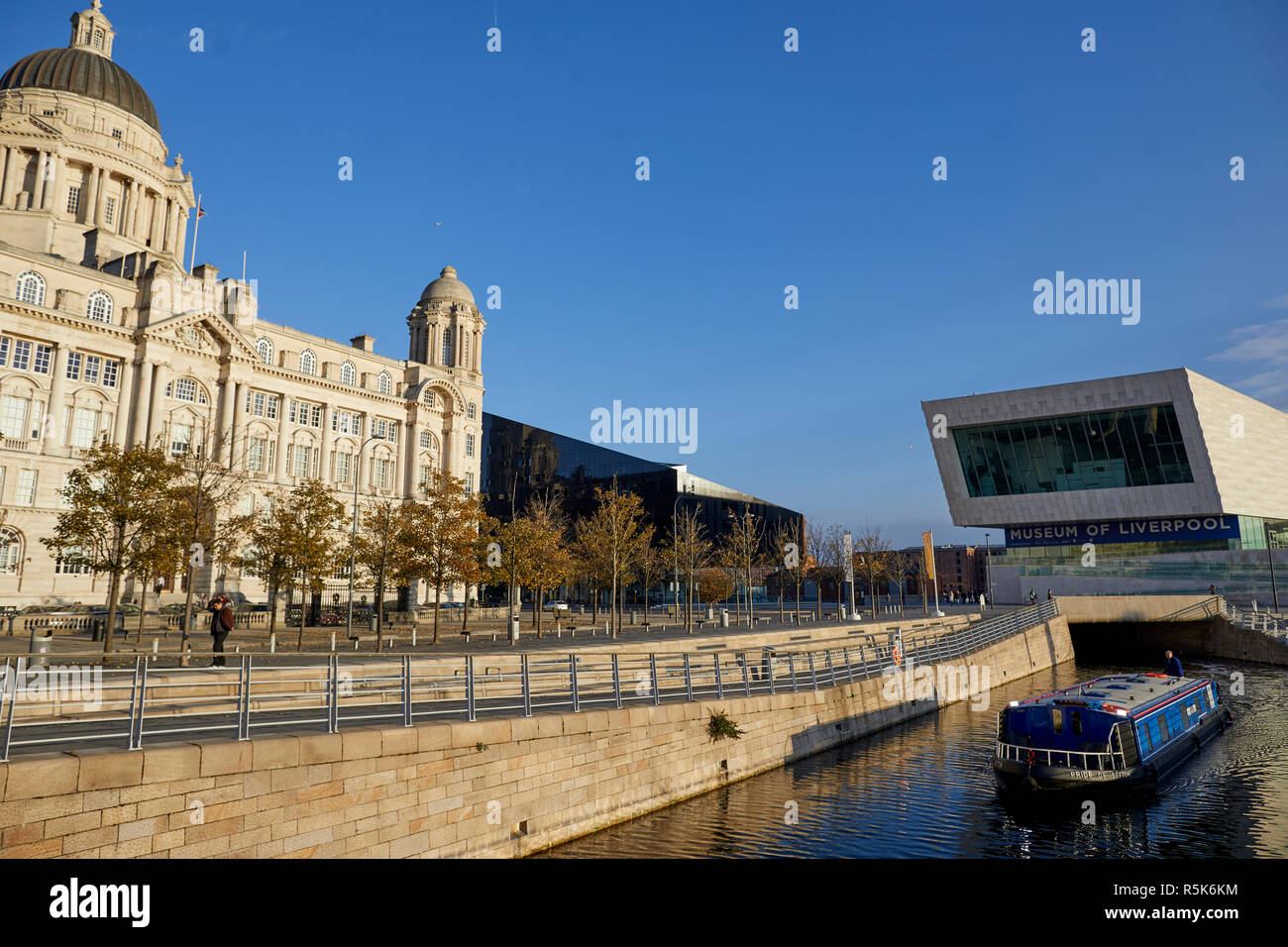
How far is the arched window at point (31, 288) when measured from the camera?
4956cm

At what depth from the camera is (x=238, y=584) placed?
54.7 m

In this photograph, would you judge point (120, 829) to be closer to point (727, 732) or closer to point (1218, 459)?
point (727, 732)

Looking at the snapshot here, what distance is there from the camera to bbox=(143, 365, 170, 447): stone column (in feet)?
174

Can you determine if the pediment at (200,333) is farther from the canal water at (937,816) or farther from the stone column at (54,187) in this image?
the canal water at (937,816)

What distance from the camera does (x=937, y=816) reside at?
16.7 metres

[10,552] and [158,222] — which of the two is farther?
[158,222]

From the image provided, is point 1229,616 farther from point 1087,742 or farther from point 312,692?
point 312,692

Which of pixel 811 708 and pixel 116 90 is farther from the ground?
pixel 116 90

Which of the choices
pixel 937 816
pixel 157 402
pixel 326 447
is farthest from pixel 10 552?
pixel 937 816

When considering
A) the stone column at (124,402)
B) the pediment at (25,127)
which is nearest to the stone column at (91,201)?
the pediment at (25,127)

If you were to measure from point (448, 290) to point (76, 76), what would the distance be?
34.8 m

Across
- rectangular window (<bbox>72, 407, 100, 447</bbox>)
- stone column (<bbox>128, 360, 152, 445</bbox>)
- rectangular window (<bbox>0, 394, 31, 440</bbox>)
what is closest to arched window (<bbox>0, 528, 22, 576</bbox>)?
rectangular window (<bbox>0, 394, 31, 440</bbox>)
